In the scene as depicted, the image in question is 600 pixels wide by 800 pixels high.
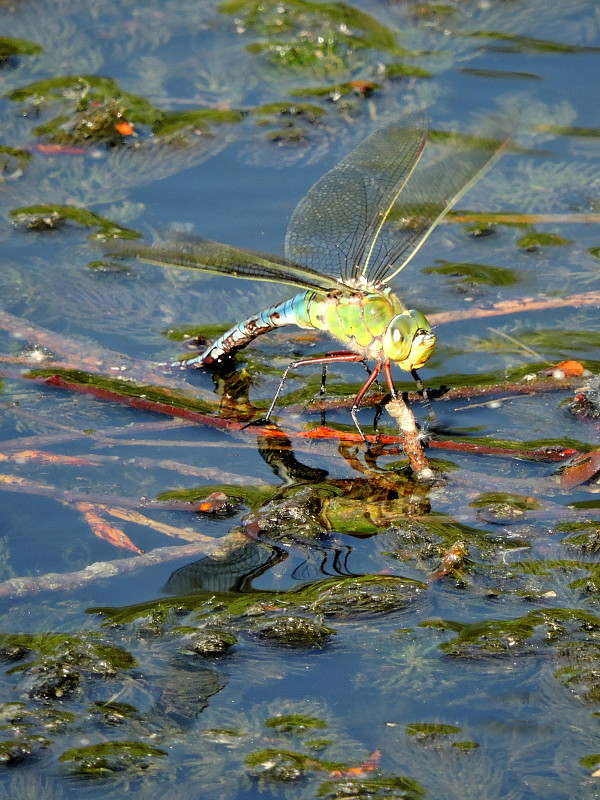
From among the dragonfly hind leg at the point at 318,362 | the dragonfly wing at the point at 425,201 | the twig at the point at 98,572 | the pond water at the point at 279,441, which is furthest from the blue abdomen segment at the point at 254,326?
the twig at the point at 98,572

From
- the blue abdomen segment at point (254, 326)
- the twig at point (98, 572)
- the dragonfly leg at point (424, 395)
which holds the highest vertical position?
the blue abdomen segment at point (254, 326)

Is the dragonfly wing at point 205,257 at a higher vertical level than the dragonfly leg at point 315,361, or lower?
higher

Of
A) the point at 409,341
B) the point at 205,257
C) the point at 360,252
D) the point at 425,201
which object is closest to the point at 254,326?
the point at 205,257

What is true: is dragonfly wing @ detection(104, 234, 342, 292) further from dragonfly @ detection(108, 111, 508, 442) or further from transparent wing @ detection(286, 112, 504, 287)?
transparent wing @ detection(286, 112, 504, 287)

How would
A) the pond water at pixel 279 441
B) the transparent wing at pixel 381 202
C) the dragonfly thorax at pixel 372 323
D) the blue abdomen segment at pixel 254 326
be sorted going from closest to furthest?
1. the pond water at pixel 279 441
2. the dragonfly thorax at pixel 372 323
3. the blue abdomen segment at pixel 254 326
4. the transparent wing at pixel 381 202

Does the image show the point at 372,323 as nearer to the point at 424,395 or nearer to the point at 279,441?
the point at 424,395

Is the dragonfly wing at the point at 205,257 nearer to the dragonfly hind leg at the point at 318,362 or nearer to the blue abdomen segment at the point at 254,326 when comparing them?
the blue abdomen segment at the point at 254,326
